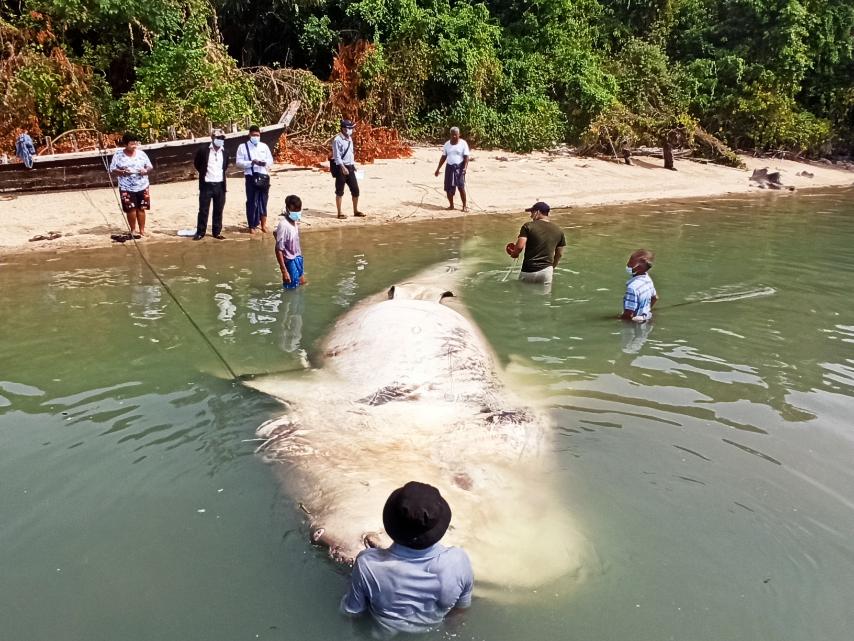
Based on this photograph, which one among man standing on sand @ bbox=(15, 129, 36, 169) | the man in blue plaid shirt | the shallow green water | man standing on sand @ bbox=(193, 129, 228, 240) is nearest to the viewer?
the shallow green water

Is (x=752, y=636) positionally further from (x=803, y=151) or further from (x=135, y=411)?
(x=803, y=151)

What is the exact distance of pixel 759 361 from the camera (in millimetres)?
7836

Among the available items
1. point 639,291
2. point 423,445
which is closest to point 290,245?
point 639,291

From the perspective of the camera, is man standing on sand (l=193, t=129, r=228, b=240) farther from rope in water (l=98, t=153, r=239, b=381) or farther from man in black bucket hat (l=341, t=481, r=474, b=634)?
man in black bucket hat (l=341, t=481, r=474, b=634)

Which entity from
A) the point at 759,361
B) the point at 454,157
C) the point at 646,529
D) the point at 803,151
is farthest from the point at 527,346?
the point at 803,151

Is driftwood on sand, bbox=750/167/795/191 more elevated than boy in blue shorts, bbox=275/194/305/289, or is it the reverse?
driftwood on sand, bbox=750/167/795/191

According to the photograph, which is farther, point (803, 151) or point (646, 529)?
point (803, 151)

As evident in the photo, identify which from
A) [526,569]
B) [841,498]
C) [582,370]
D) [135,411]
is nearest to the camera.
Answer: [526,569]

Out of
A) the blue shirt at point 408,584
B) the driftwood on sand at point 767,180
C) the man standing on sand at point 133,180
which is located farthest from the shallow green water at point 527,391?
the driftwood on sand at point 767,180

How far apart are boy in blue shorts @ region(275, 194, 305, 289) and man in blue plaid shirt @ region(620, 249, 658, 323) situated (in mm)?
4413

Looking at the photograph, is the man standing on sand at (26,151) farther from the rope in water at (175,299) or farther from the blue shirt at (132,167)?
the blue shirt at (132,167)

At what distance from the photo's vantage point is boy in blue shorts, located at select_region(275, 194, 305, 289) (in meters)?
9.60

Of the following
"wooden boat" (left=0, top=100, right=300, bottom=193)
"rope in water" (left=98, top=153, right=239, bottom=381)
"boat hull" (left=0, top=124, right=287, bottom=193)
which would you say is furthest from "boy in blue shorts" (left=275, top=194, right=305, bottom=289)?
"wooden boat" (left=0, top=100, right=300, bottom=193)

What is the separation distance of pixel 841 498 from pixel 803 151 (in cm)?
2880
